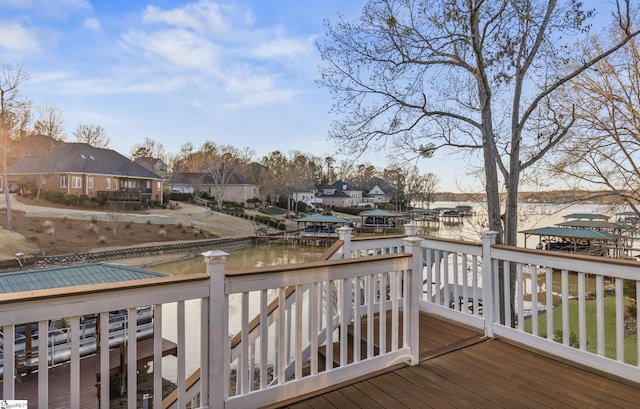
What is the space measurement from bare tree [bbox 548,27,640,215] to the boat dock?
9.02 m

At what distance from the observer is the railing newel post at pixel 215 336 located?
195 cm

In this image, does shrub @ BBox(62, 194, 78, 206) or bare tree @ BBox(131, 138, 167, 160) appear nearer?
shrub @ BBox(62, 194, 78, 206)

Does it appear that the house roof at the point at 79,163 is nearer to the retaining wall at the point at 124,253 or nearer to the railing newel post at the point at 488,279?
the retaining wall at the point at 124,253

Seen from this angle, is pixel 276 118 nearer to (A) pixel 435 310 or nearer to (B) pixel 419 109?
(B) pixel 419 109

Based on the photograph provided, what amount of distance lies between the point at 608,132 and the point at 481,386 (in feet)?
25.2

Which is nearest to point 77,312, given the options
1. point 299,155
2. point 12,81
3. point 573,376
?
point 573,376

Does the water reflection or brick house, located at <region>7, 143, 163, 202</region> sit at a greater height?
brick house, located at <region>7, 143, 163, 202</region>

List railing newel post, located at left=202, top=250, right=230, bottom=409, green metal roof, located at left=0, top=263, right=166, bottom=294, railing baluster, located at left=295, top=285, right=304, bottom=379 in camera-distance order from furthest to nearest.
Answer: green metal roof, located at left=0, top=263, right=166, bottom=294, railing baluster, located at left=295, top=285, right=304, bottom=379, railing newel post, located at left=202, top=250, right=230, bottom=409

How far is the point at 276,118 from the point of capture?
56.2ft

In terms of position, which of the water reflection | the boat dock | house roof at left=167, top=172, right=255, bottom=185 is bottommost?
the water reflection

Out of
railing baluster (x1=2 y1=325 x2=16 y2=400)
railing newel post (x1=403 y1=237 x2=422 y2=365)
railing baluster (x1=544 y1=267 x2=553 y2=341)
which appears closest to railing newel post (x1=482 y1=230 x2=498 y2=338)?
railing baluster (x1=544 y1=267 x2=553 y2=341)

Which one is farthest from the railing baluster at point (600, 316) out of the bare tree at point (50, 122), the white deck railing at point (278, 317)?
the bare tree at point (50, 122)

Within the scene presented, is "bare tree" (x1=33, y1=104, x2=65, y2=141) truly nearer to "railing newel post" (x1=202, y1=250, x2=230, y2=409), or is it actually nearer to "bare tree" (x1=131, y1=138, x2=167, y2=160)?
"bare tree" (x1=131, y1=138, x2=167, y2=160)

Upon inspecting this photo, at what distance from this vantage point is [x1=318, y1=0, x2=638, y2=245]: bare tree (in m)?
5.23
